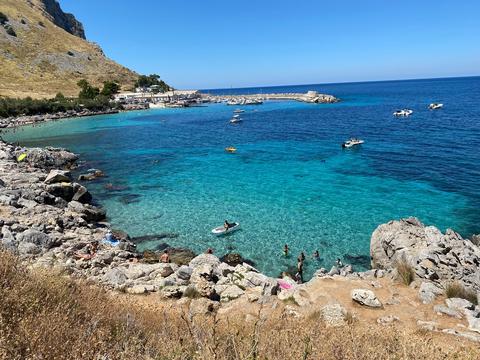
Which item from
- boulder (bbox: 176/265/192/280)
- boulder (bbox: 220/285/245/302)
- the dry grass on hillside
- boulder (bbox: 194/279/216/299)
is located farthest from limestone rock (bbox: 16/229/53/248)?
the dry grass on hillside

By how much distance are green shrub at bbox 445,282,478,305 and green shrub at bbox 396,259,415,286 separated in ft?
5.50

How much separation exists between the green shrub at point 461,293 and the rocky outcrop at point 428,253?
1.25ft

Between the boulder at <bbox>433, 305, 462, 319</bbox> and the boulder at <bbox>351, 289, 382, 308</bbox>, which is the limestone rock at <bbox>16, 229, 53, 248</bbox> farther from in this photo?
the boulder at <bbox>433, 305, 462, 319</bbox>

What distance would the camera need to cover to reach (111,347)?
527cm

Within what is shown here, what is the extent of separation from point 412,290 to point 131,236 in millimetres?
16841

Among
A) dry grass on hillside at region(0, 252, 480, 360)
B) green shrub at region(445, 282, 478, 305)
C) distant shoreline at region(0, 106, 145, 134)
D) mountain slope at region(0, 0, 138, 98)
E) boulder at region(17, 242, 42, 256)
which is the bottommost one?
green shrub at region(445, 282, 478, 305)

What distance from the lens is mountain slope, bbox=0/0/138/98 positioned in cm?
10694

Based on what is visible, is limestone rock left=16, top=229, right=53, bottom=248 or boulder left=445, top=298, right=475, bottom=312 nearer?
boulder left=445, top=298, right=475, bottom=312

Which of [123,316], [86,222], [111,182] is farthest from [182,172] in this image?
[123,316]

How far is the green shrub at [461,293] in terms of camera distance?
1280cm

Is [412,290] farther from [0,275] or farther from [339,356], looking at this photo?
[0,275]

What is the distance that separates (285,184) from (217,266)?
18.2 m

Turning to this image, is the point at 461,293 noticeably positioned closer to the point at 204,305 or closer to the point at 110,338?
the point at 204,305

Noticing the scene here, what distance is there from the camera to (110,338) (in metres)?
5.22
